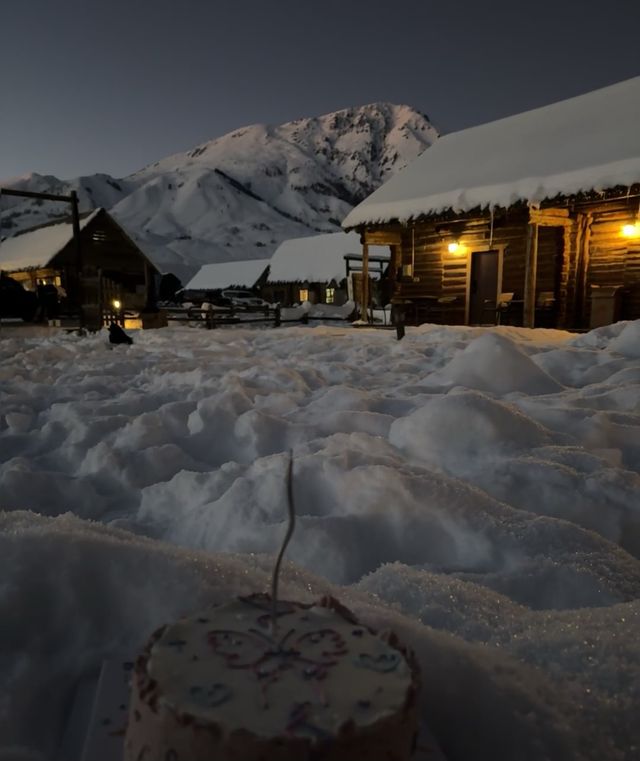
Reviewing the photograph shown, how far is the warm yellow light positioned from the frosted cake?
480 inches

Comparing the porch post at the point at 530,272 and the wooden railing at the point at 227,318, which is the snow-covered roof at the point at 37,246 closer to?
the wooden railing at the point at 227,318

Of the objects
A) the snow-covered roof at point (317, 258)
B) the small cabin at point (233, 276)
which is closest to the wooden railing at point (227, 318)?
the snow-covered roof at point (317, 258)

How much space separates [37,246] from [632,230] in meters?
26.3

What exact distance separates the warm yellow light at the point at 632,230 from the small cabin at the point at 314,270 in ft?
77.7

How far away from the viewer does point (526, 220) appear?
12305mm

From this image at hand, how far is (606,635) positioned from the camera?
120 cm

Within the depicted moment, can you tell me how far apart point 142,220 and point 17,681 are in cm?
14058

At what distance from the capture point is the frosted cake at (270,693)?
1.93ft

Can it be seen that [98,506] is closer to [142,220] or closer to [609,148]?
[609,148]

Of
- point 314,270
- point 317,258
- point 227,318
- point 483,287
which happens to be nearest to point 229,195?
point 317,258

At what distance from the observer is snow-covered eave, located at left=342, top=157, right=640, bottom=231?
9.05 metres

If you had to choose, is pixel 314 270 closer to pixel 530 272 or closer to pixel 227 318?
pixel 227 318

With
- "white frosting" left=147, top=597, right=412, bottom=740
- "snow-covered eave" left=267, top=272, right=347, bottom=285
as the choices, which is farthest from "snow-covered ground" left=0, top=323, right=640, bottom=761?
"snow-covered eave" left=267, top=272, right=347, bottom=285

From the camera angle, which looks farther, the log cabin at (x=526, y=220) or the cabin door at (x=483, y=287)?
the cabin door at (x=483, y=287)
